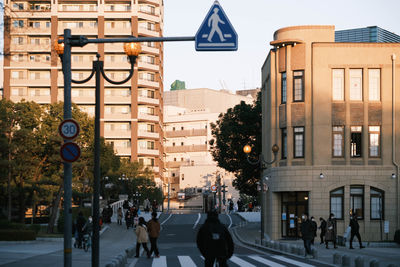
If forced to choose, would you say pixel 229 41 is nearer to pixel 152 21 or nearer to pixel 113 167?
pixel 113 167

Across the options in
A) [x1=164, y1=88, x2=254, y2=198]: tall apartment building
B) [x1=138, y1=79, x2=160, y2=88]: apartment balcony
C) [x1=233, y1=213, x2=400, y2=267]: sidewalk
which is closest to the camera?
[x1=233, y1=213, x2=400, y2=267]: sidewalk

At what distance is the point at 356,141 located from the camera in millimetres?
40156

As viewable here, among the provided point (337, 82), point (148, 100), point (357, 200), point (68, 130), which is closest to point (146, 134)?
point (148, 100)

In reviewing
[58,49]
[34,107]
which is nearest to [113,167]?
[34,107]

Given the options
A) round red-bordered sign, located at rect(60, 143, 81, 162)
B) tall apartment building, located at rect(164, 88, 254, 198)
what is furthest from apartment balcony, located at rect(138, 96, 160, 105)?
round red-bordered sign, located at rect(60, 143, 81, 162)

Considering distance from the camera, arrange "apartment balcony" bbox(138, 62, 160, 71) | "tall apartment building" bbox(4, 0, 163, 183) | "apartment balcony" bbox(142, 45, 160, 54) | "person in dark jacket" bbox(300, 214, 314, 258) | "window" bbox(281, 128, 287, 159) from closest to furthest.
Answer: "person in dark jacket" bbox(300, 214, 314, 258) < "window" bbox(281, 128, 287, 159) < "tall apartment building" bbox(4, 0, 163, 183) < "apartment balcony" bbox(138, 62, 160, 71) < "apartment balcony" bbox(142, 45, 160, 54)

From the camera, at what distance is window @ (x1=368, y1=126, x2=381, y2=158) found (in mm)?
40094

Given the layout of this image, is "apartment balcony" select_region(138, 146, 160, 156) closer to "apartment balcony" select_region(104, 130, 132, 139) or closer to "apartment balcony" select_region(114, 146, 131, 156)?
"apartment balcony" select_region(114, 146, 131, 156)

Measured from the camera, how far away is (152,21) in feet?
343

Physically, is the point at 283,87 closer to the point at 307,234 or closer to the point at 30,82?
the point at 307,234

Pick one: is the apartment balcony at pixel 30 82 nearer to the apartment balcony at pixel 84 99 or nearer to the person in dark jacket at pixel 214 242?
the apartment balcony at pixel 84 99

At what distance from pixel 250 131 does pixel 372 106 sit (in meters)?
17.1

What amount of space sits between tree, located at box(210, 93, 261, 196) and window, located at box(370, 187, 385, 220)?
15890mm

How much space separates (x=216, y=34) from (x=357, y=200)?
27951 mm
